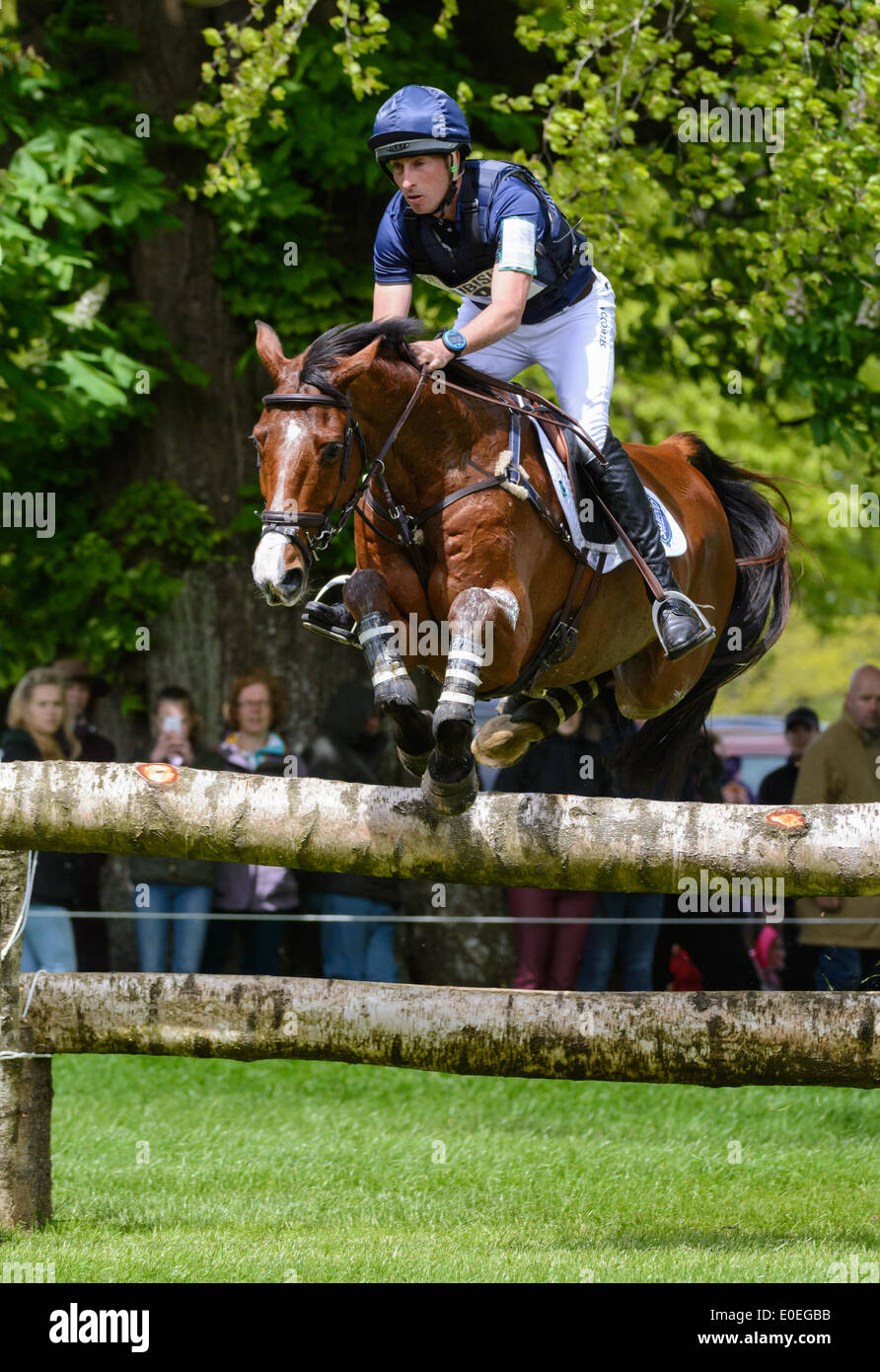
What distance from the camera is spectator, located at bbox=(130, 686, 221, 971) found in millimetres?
9242

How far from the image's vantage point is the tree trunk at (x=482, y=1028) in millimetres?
5176

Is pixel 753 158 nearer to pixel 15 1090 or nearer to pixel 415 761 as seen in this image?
pixel 415 761

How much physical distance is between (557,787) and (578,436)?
373 centimetres

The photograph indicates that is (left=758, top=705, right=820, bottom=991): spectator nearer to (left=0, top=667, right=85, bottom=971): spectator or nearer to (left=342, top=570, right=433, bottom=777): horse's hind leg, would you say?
(left=342, top=570, right=433, bottom=777): horse's hind leg

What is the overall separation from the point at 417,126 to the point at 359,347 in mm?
754

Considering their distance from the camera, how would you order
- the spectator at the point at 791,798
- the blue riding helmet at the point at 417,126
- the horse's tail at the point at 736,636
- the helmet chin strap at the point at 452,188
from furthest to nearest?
the spectator at the point at 791,798 → the horse's tail at the point at 736,636 → the helmet chin strap at the point at 452,188 → the blue riding helmet at the point at 417,126

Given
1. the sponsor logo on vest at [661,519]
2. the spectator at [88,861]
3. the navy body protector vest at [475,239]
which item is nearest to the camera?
the navy body protector vest at [475,239]

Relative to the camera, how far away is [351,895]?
9398 mm

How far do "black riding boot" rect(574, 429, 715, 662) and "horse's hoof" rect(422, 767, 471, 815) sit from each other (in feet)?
4.13

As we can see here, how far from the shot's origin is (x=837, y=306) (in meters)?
9.58

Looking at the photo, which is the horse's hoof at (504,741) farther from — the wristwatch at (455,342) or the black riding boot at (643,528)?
the wristwatch at (455,342)

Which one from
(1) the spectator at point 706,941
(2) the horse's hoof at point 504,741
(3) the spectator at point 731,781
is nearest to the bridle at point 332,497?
(2) the horse's hoof at point 504,741

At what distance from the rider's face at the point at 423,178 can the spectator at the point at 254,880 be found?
447cm

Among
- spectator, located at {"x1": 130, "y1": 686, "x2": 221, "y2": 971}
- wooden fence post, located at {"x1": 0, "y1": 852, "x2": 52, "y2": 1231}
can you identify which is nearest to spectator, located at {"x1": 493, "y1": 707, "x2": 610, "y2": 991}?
spectator, located at {"x1": 130, "y1": 686, "x2": 221, "y2": 971}
